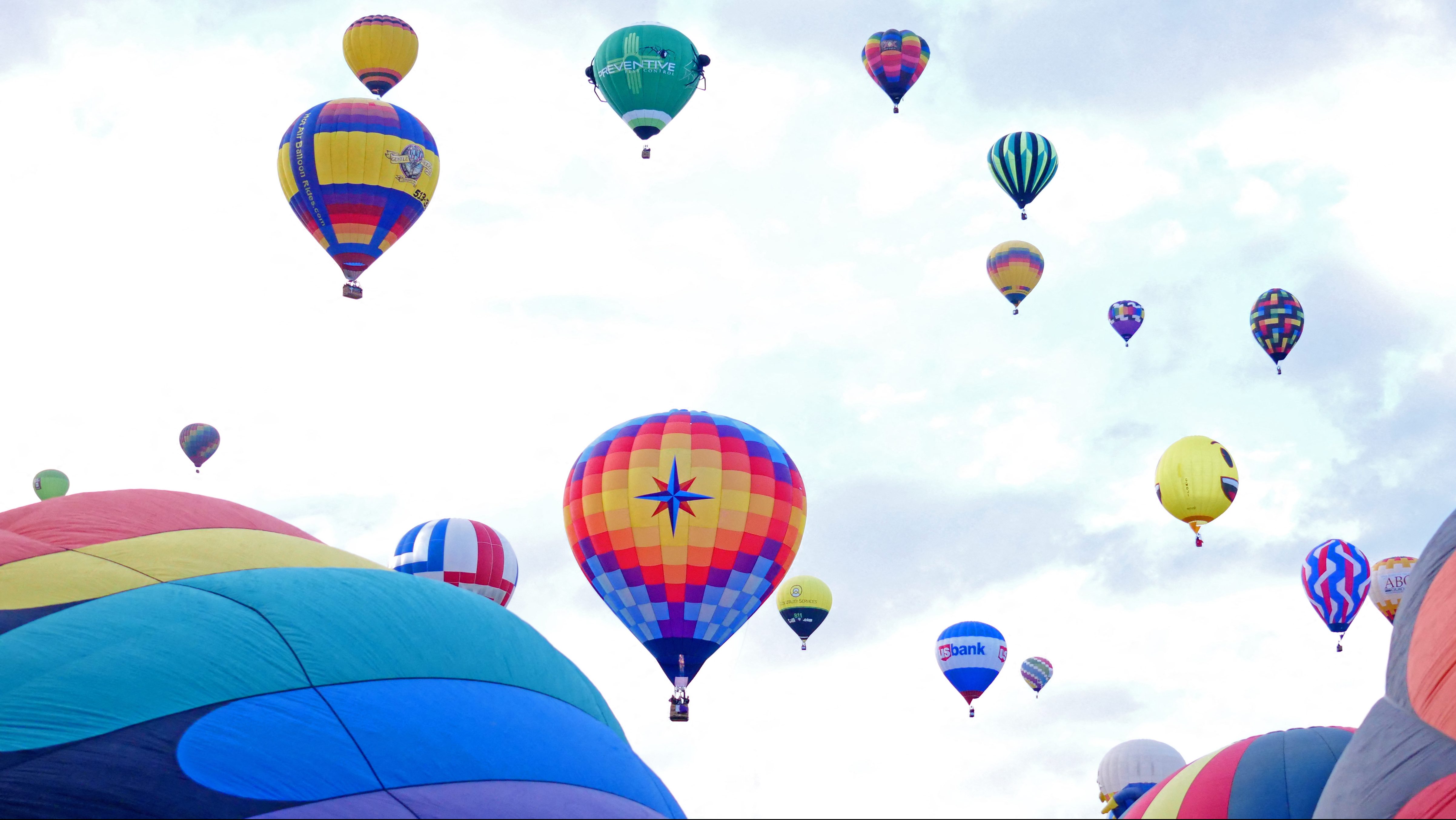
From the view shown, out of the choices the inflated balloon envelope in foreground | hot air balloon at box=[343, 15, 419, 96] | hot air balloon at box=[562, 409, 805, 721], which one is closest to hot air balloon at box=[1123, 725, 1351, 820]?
the inflated balloon envelope in foreground

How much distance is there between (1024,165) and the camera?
39.1m

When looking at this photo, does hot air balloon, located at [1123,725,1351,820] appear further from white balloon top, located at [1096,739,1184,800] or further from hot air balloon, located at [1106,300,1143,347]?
hot air balloon, located at [1106,300,1143,347]

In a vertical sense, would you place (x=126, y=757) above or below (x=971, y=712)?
below

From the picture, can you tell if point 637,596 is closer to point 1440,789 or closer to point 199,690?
point 199,690

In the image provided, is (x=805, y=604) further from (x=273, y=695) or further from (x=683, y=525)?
(x=273, y=695)

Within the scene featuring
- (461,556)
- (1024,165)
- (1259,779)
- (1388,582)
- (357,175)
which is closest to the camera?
(1259,779)

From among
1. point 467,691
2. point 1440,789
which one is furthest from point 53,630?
point 1440,789

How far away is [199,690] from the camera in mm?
8180

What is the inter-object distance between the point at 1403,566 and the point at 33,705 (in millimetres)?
33868

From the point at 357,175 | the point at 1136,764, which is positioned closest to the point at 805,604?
the point at 1136,764

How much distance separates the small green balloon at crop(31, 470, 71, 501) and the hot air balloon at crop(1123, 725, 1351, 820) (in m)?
39.5

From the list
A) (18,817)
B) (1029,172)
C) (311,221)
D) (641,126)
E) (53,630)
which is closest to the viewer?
(18,817)

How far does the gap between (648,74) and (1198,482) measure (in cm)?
1731

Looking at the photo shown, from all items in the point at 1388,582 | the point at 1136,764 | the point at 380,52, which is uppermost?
the point at 380,52
